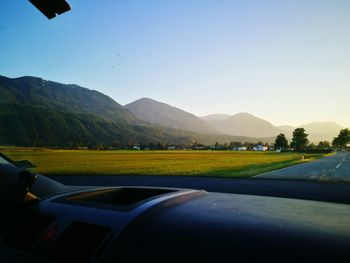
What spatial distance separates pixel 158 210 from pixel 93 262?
376 millimetres

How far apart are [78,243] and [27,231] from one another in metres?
0.39

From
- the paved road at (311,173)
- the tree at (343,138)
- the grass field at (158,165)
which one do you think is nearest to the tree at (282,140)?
the tree at (343,138)

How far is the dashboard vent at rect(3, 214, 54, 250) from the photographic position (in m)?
1.64

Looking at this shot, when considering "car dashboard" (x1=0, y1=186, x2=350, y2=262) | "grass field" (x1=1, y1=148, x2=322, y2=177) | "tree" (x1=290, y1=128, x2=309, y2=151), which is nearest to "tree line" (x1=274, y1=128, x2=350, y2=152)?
"tree" (x1=290, y1=128, x2=309, y2=151)

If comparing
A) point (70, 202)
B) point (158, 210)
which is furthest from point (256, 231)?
point (70, 202)

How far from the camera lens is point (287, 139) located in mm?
175625

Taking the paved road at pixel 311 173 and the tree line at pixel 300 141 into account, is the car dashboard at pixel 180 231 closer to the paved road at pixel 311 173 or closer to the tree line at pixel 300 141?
the paved road at pixel 311 173

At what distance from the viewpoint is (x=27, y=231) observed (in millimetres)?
1724

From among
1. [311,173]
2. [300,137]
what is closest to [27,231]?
[311,173]

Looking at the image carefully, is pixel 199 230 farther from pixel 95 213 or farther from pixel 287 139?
pixel 287 139

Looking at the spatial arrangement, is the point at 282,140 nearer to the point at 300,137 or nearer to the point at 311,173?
the point at 300,137

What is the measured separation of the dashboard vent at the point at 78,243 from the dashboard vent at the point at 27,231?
0.62ft

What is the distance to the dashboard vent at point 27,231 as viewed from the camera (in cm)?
164

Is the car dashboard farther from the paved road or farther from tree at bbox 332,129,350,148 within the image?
tree at bbox 332,129,350,148
